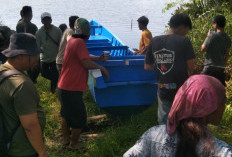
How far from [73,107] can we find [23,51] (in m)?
1.68

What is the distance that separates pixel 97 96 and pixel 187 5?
5940mm

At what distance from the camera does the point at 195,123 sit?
1306 mm

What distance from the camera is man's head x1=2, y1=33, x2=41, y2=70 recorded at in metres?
2.05

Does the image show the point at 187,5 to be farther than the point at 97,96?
Yes

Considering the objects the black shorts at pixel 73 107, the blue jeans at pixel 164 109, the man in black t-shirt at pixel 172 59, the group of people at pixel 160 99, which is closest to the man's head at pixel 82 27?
the group of people at pixel 160 99

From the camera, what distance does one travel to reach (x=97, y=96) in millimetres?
4395

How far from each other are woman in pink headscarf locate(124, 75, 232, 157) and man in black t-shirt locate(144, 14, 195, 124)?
5.49ft

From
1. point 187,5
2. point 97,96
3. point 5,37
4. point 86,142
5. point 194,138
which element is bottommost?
point 86,142

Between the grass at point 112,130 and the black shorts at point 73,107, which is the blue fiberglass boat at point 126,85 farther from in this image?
the black shorts at point 73,107

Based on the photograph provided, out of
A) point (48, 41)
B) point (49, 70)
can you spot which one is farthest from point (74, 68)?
point (49, 70)

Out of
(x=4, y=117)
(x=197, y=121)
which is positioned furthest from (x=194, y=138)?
(x=4, y=117)

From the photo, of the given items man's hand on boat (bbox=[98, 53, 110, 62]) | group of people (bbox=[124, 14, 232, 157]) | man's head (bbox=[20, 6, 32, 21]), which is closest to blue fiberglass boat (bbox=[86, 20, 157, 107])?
man's hand on boat (bbox=[98, 53, 110, 62])

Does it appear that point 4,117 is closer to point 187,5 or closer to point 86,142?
point 86,142

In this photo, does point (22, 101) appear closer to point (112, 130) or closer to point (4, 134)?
point (4, 134)
